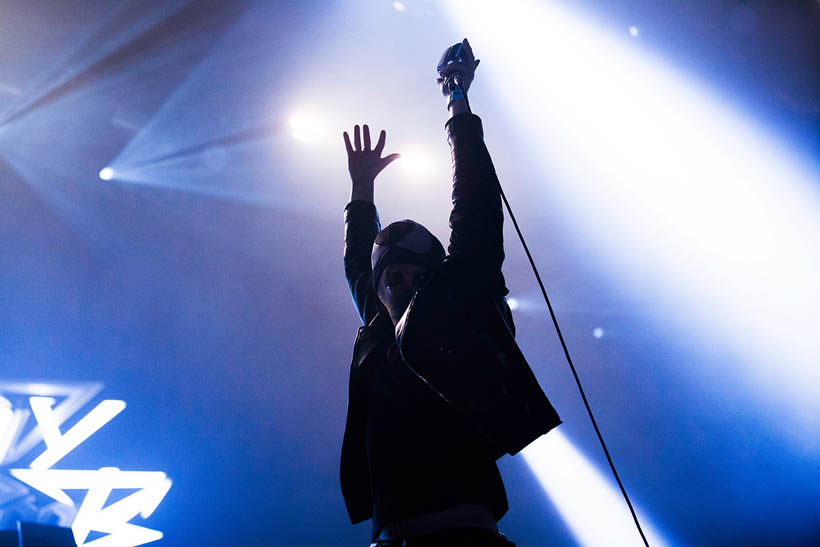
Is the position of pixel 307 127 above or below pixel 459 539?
above

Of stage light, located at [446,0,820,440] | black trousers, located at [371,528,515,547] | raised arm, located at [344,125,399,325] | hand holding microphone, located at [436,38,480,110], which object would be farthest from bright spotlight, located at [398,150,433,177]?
black trousers, located at [371,528,515,547]

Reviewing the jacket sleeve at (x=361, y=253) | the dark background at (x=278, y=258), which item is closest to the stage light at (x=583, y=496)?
the dark background at (x=278, y=258)

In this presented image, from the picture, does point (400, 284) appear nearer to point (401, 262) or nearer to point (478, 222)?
point (401, 262)

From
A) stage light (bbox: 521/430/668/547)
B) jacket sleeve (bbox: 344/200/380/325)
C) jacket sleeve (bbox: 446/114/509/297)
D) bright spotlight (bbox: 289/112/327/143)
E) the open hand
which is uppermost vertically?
bright spotlight (bbox: 289/112/327/143)

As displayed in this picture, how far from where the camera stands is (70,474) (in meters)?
3.78

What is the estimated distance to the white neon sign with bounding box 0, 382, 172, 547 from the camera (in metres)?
3.65

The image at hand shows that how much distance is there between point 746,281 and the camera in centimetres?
521

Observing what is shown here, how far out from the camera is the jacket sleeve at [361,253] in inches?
54.8

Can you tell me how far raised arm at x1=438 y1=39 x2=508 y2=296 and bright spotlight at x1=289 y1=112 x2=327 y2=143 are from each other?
13.9 feet

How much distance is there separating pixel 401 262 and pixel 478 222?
28 centimetres

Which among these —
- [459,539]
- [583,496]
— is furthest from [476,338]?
[583,496]

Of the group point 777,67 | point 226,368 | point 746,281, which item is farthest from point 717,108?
point 226,368

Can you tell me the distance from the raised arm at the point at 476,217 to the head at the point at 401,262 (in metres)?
0.20

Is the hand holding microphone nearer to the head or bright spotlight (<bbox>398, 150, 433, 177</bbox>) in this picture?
the head
